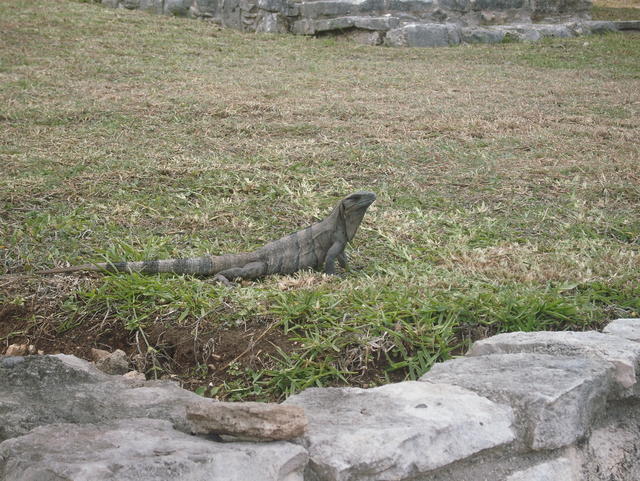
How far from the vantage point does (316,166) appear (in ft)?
22.4

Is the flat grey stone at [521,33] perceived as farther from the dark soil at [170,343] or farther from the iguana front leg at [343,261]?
the dark soil at [170,343]

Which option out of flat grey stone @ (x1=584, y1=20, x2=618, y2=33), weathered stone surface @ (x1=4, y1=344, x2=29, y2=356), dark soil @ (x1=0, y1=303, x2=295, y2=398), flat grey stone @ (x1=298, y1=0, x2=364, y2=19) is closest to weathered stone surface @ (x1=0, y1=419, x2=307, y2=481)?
dark soil @ (x1=0, y1=303, x2=295, y2=398)

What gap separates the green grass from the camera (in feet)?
12.2

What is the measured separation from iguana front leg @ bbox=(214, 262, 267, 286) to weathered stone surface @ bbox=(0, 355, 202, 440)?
140 cm

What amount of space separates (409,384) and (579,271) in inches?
76.6

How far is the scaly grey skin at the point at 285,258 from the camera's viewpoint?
14.2 feet

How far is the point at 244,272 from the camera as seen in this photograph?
4.46 meters

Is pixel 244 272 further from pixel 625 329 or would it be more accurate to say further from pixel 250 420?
pixel 250 420

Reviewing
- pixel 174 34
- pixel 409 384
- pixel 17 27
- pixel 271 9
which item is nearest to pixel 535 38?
pixel 271 9

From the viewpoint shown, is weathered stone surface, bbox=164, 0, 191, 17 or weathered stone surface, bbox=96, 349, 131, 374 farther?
weathered stone surface, bbox=164, 0, 191, 17

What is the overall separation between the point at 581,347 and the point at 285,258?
1.94m

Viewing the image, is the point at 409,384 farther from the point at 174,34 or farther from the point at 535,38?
the point at 535,38

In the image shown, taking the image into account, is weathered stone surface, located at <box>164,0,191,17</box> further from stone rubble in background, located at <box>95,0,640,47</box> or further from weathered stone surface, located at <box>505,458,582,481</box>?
weathered stone surface, located at <box>505,458,582,481</box>

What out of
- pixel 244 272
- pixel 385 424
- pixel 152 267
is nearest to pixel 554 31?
pixel 244 272
